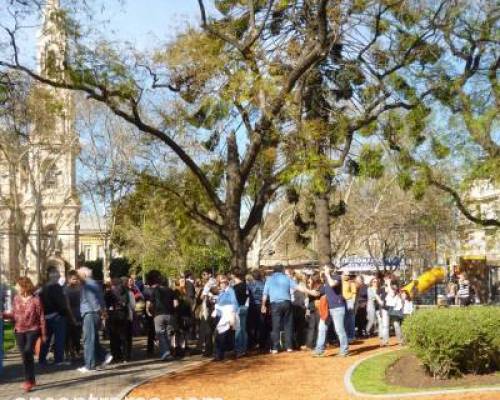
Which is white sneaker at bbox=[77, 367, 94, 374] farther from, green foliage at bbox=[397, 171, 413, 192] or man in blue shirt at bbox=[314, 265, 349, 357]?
green foliage at bbox=[397, 171, 413, 192]

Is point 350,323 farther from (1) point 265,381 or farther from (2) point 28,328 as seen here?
(2) point 28,328

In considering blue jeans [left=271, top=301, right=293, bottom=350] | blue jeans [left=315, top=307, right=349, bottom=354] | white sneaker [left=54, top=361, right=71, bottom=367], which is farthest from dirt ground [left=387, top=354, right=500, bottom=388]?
white sneaker [left=54, top=361, right=71, bottom=367]

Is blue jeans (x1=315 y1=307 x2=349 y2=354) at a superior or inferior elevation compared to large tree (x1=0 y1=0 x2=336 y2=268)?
inferior

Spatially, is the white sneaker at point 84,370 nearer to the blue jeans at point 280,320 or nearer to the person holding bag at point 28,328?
the person holding bag at point 28,328

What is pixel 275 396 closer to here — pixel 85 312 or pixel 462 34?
pixel 85 312

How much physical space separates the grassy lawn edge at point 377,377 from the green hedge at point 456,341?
64cm

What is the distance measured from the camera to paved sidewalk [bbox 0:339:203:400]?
39.2ft

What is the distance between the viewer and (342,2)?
19.1 m

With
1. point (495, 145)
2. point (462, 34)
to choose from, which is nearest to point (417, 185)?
point (495, 145)

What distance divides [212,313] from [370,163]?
20.7 ft

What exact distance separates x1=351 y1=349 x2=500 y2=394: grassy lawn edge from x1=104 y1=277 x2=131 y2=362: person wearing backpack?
4.74 metres

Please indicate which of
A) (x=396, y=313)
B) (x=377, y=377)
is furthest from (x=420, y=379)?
(x=396, y=313)

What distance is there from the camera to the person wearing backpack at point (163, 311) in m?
15.8

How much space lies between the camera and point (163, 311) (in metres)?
15.8
